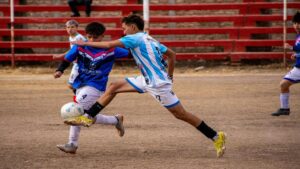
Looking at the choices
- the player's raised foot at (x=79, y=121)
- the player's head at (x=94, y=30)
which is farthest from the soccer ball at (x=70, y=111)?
the player's head at (x=94, y=30)

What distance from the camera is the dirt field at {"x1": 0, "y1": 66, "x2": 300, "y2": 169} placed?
23.9 ft

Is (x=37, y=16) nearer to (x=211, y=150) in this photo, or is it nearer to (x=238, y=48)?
(x=238, y=48)

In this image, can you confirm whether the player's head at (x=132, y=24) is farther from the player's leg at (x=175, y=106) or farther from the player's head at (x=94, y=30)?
the player's leg at (x=175, y=106)

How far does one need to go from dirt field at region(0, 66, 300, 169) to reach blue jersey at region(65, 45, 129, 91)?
31.6 inches

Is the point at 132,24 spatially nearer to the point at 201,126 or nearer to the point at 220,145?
the point at 201,126

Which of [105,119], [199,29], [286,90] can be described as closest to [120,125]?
[105,119]

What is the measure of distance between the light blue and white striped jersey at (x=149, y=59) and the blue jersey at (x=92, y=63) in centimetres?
59

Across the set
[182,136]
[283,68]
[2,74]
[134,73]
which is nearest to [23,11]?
[2,74]

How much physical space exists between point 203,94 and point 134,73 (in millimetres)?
4580

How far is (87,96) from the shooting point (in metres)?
7.85

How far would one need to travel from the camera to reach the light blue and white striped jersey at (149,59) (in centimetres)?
734

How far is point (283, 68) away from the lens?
18.0 metres

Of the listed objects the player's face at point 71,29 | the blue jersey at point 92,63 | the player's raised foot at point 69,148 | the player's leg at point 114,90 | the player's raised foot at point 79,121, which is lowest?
the player's raised foot at point 69,148

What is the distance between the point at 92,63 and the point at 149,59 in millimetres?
800
